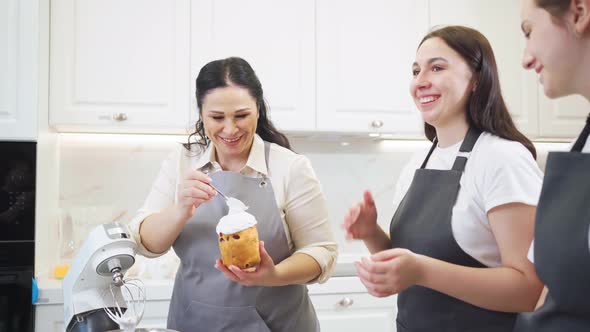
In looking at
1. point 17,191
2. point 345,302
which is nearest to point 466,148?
point 345,302

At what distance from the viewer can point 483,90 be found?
123cm

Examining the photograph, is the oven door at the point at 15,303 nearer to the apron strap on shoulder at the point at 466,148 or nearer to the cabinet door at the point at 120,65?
the cabinet door at the point at 120,65

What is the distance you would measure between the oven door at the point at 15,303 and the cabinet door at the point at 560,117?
2443mm

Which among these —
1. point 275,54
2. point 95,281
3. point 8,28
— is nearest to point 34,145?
point 8,28

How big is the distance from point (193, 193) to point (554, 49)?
85 centimetres

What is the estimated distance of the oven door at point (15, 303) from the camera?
215 cm

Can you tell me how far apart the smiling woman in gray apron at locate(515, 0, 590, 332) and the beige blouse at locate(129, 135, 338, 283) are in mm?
720

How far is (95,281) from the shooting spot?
1137mm

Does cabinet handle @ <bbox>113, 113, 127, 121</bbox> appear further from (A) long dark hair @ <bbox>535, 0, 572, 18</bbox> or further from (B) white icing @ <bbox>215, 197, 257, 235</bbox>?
(A) long dark hair @ <bbox>535, 0, 572, 18</bbox>

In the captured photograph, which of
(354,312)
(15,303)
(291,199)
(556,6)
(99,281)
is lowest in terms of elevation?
(354,312)

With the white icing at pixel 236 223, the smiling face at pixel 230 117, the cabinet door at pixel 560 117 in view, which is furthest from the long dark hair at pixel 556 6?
the cabinet door at pixel 560 117

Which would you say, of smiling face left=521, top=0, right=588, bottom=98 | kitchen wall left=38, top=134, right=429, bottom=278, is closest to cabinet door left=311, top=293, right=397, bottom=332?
kitchen wall left=38, top=134, right=429, bottom=278

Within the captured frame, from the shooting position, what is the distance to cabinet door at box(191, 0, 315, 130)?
2504 millimetres

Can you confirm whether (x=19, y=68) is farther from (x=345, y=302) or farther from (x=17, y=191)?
(x=345, y=302)
